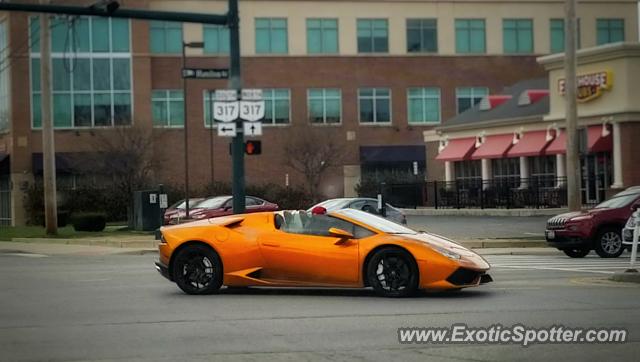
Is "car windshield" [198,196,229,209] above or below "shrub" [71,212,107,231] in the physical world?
above

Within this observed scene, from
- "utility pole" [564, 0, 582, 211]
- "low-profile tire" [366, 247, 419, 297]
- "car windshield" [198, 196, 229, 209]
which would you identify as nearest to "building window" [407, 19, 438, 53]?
"car windshield" [198, 196, 229, 209]

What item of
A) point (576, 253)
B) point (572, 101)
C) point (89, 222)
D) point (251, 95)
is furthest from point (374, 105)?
point (576, 253)

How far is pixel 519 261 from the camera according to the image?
2175 centimetres

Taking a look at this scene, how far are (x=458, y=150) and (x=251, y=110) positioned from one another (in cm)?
2984

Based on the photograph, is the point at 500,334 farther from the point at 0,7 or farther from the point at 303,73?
the point at 303,73

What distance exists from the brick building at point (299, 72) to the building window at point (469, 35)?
0.10 meters

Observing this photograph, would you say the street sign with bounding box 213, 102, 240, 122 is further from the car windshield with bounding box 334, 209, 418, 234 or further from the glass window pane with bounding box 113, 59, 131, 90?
the glass window pane with bounding box 113, 59, 131, 90

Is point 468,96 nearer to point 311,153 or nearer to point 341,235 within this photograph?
point 311,153

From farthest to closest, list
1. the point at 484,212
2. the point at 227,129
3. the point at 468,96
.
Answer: the point at 468,96 → the point at 484,212 → the point at 227,129

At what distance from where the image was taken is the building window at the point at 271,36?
220 ft

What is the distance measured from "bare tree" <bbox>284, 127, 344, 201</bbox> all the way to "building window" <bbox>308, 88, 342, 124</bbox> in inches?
88.0

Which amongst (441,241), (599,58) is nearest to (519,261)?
(441,241)

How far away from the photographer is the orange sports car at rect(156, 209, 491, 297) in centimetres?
1363

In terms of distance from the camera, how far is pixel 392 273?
13.8 metres
